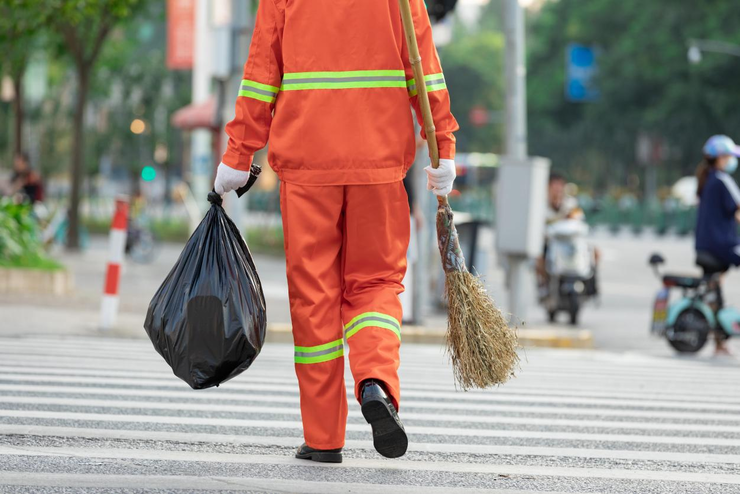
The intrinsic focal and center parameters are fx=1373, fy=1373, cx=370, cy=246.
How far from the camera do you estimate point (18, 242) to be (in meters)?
14.5

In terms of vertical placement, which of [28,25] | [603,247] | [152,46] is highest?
[152,46]

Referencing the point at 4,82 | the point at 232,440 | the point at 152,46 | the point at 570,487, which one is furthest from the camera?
the point at 152,46

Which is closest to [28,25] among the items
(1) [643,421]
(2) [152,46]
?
(1) [643,421]

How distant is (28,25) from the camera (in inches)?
675

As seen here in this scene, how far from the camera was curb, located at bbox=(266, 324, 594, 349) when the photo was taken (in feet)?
37.5

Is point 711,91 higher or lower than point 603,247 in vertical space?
higher

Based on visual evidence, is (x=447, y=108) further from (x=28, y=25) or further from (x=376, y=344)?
(x=28, y=25)

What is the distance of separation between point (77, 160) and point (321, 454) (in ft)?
73.5

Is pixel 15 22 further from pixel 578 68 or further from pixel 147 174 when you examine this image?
pixel 578 68

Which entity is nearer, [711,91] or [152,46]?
[711,91]

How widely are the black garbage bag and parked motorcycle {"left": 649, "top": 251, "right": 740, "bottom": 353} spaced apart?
7.54 meters

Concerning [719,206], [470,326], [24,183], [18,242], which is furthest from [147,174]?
[470,326]

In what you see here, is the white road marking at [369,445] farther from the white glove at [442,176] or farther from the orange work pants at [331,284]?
the white glove at [442,176]

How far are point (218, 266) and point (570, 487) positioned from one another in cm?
142
